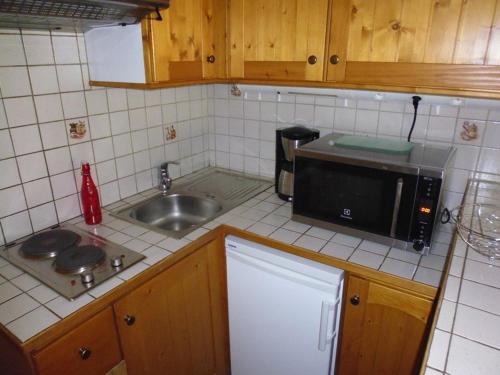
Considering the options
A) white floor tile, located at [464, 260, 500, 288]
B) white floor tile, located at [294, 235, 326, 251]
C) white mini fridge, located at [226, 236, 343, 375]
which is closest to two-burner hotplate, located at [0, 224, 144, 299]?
white mini fridge, located at [226, 236, 343, 375]

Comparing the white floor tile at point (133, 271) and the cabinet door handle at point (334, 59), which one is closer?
the white floor tile at point (133, 271)

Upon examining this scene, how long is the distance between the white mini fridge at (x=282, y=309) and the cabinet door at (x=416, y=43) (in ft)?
2.38

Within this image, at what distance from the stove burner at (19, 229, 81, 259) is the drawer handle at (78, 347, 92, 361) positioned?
38 centimetres

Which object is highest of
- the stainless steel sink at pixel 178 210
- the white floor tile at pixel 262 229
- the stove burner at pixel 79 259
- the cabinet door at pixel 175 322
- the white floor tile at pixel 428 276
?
the stove burner at pixel 79 259

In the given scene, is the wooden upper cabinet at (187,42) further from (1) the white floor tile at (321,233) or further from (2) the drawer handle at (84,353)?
(2) the drawer handle at (84,353)

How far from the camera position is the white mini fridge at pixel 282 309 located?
1.32 m

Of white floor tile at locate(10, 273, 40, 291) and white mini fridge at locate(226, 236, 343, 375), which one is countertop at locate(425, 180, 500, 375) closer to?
white mini fridge at locate(226, 236, 343, 375)

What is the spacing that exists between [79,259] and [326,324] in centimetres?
90

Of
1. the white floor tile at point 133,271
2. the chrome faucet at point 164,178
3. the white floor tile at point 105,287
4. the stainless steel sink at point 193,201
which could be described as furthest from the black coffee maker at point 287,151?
the white floor tile at point 105,287

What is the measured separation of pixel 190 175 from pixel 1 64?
1.08 m

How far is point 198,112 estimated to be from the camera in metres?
2.09

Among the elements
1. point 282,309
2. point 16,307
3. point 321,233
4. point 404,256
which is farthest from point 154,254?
point 404,256

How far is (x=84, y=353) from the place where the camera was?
1.06 m

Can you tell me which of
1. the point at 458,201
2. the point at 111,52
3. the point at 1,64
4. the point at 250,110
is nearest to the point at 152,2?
the point at 111,52
